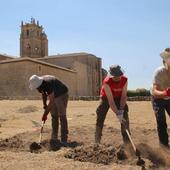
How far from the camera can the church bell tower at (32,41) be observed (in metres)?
86.6

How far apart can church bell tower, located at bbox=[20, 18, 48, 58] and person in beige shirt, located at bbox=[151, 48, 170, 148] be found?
259 feet

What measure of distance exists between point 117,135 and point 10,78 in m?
37.2

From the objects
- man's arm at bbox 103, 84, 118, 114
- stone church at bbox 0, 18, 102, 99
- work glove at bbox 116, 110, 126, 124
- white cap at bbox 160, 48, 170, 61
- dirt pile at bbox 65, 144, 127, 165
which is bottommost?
dirt pile at bbox 65, 144, 127, 165

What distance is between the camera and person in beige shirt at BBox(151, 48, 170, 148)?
6654 millimetres

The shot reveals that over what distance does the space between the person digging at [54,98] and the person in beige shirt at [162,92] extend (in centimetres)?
200

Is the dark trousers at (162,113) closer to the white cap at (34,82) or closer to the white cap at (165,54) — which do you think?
the white cap at (165,54)

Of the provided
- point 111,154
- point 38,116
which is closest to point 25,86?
point 38,116

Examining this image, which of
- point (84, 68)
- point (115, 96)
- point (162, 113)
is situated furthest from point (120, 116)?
point (84, 68)

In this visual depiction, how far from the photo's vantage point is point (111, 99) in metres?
7.91

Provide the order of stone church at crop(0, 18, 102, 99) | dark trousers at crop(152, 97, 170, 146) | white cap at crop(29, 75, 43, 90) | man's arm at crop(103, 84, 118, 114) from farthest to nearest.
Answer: stone church at crop(0, 18, 102, 99) < white cap at crop(29, 75, 43, 90) < man's arm at crop(103, 84, 118, 114) < dark trousers at crop(152, 97, 170, 146)

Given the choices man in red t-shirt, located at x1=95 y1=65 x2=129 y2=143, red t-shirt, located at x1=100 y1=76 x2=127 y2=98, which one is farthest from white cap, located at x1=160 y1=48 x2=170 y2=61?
red t-shirt, located at x1=100 y1=76 x2=127 y2=98

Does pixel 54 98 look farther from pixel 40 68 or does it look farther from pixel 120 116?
pixel 40 68

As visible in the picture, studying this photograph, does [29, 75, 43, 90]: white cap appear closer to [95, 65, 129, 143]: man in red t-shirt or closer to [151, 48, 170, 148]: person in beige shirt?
[95, 65, 129, 143]: man in red t-shirt

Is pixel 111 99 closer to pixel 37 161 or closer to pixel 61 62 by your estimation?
pixel 37 161
